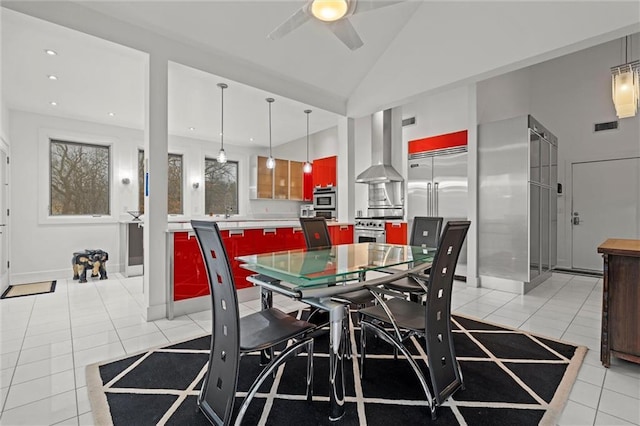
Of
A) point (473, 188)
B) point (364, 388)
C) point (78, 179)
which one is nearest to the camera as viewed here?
point (364, 388)

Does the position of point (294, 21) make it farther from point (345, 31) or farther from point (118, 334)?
point (118, 334)

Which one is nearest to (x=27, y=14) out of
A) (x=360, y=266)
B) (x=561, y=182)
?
(x=360, y=266)

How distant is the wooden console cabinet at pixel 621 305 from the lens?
210 cm

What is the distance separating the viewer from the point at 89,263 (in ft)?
16.0

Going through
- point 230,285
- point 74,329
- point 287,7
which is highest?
point 287,7

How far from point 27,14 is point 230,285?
2.82 meters

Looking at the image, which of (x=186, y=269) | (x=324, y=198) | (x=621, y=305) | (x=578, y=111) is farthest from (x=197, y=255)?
(x=578, y=111)

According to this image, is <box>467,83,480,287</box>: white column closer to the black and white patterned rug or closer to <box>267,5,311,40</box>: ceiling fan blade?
the black and white patterned rug

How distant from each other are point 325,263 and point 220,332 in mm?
777

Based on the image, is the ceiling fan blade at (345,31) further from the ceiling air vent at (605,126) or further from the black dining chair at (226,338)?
the ceiling air vent at (605,126)

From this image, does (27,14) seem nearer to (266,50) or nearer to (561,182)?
(266,50)

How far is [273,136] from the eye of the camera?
6.66 meters

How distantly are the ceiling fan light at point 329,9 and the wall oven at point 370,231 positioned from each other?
3.85 meters

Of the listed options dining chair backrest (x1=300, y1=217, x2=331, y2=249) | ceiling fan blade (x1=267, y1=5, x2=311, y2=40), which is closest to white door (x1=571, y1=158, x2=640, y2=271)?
dining chair backrest (x1=300, y1=217, x2=331, y2=249)
